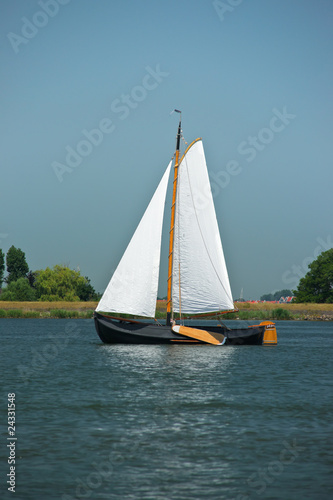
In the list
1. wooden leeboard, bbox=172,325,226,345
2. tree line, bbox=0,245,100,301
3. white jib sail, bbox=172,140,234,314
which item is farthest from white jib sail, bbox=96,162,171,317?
tree line, bbox=0,245,100,301

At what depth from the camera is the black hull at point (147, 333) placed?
40.6m

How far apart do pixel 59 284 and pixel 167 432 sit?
4505 inches

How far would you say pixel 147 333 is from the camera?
134 ft

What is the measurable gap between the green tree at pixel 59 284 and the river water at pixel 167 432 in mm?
94858

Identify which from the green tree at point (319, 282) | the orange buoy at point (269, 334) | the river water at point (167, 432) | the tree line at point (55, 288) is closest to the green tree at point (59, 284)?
the tree line at point (55, 288)

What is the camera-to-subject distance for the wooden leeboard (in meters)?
40.7

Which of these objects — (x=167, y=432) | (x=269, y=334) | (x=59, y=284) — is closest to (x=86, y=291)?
(x=59, y=284)

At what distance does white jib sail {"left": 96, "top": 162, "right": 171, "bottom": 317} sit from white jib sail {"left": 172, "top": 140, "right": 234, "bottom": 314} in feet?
5.01

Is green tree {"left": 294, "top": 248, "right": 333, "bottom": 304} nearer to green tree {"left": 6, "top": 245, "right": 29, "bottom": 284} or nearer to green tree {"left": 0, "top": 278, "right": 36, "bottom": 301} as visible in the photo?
green tree {"left": 0, "top": 278, "right": 36, "bottom": 301}

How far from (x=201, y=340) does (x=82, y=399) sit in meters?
20.4

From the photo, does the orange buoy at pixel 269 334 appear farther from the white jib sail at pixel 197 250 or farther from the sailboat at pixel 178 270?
the white jib sail at pixel 197 250

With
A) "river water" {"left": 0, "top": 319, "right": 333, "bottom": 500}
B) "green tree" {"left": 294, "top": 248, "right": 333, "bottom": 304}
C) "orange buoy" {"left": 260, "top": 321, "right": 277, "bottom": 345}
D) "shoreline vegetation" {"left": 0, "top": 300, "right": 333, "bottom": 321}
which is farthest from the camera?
"green tree" {"left": 294, "top": 248, "right": 333, "bottom": 304}

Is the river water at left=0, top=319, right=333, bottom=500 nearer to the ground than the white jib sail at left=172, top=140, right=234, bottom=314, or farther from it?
nearer to the ground

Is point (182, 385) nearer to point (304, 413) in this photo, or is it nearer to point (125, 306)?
point (304, 413)
